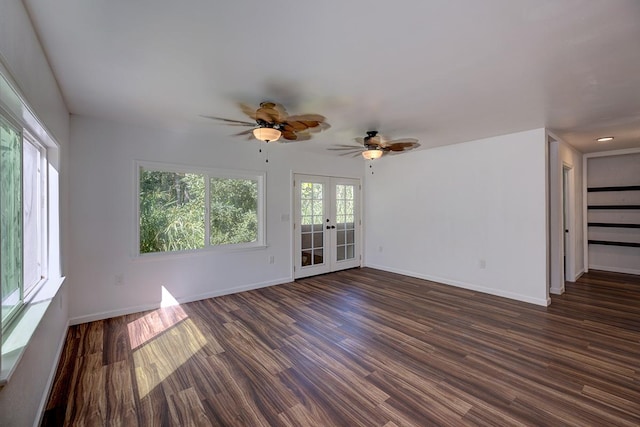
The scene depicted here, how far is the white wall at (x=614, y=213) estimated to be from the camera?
5242 mm

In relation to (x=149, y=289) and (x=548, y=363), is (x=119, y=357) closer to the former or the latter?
(x=149, y=289)

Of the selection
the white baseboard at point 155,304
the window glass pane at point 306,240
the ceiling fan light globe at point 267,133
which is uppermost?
the ceiling fan light globe at point 267,133

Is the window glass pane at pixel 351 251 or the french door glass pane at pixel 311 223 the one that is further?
the window glass pane at pixel 351 251

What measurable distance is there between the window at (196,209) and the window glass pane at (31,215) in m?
1.23

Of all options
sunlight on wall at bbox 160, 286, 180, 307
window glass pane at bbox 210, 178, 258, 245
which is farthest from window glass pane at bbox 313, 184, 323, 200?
sunlight on wall at bbox 160, 286, 180, 307

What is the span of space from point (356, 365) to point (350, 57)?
94.4 inches

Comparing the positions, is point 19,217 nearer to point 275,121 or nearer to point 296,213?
point 275,121

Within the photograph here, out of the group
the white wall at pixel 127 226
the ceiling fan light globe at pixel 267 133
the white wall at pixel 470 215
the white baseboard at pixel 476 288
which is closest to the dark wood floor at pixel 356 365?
the white baseboard at pixel 476 288

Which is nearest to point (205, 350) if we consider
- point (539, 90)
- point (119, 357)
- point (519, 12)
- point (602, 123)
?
point (119, 357)

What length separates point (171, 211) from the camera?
386 cm

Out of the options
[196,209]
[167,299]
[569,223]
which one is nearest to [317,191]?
[196,209]

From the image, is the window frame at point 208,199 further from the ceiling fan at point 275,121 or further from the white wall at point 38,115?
the ceiling fan at point 275,121

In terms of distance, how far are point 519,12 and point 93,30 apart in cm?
246

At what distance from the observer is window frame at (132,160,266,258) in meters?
3.53
